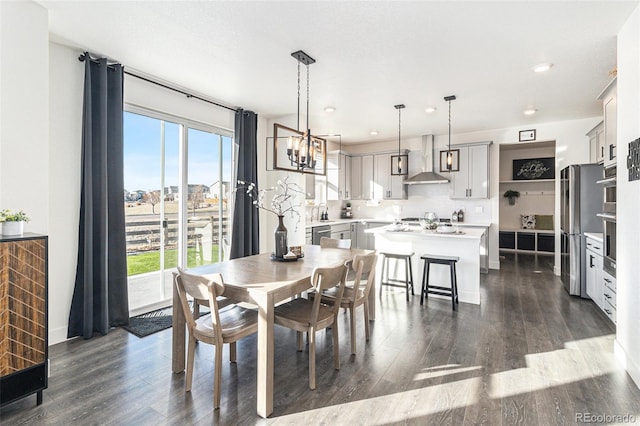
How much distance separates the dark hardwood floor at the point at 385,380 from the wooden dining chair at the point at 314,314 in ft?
0.78

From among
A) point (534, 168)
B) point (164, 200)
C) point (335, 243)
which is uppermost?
point (534, 168)

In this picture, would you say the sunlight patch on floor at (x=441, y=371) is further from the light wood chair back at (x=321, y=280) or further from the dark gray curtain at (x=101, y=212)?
the dark gray curtain at (x=101, y=212)

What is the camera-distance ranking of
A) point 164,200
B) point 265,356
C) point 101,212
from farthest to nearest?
1. point 164,200
2. point 101,212
3. point 265,356

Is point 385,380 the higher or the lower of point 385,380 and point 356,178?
the lower

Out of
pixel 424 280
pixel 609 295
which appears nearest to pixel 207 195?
pixel 424 280

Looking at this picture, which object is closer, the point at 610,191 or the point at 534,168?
the point at 610,191

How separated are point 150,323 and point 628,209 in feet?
14.5

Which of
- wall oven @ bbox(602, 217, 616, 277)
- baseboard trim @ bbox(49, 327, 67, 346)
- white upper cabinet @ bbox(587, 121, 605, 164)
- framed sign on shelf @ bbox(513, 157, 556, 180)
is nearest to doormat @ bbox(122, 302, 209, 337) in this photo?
baseboard trim @ bbox(49, 327, 67, 346)

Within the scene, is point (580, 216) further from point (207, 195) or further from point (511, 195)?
point (207, 195)

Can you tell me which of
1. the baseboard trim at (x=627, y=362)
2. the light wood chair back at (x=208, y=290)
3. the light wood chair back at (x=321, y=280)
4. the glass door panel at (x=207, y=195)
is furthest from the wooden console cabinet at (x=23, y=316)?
the baseboard trim at (x=627, y=362)

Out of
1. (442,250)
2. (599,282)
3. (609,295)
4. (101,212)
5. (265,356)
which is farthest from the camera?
(442,250)

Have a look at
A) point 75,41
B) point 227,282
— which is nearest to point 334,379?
point 227,282

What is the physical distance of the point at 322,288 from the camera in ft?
7.34

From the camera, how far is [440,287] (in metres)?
4.15
